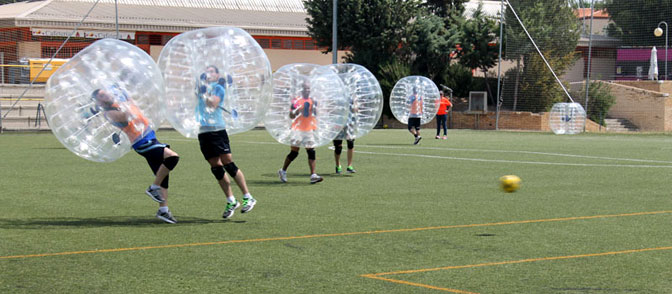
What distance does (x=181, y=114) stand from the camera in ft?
30.9

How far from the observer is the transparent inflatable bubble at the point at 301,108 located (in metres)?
13.2

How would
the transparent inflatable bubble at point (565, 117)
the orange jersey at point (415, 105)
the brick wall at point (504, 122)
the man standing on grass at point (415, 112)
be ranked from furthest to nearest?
the brick wall at point (504, 122) < the transparent inflatable bubble at point (565, 117) < the orange jersey at point (415, 105) < the man standing on grass at point (415, 112)

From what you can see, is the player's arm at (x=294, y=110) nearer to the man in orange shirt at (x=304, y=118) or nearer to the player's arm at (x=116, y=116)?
the man in orange shirt at (x=304, y=118)

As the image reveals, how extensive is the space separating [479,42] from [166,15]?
1818 cm

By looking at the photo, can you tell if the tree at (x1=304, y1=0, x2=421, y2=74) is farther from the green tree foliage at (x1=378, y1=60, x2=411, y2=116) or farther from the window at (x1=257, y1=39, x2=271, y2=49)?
the window at (x1=257, y1=39, x2=271, y2=49)

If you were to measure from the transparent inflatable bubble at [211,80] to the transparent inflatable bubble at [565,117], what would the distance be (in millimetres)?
27190

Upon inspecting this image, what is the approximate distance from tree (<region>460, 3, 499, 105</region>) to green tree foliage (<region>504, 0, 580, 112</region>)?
3374 millimetres

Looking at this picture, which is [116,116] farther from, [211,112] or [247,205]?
[247,205]

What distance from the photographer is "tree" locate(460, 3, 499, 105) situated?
4450 centimetres

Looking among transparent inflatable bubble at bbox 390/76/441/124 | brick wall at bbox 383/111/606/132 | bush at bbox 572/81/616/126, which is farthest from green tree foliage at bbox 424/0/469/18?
transparent inflatable bubble at bbox 390/76/441/124

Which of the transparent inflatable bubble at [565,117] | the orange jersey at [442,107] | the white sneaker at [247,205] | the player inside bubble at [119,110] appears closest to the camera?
the player inside bubble at [119,110]

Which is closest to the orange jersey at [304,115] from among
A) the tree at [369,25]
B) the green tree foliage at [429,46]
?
the tree at [369,25]

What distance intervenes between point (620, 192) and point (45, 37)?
38.9 metres

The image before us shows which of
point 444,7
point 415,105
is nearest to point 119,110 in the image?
point 415,105
